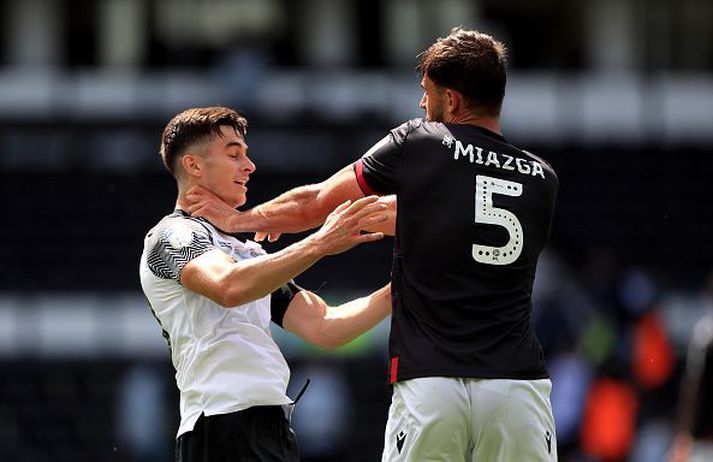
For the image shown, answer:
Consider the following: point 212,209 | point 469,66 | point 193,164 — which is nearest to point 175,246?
point 212,209

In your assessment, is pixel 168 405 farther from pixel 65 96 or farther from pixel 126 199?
pixel 65 96

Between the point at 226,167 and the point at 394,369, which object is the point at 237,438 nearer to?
the point at 394,369

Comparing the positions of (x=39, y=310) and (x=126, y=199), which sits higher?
(x=126, y=199)

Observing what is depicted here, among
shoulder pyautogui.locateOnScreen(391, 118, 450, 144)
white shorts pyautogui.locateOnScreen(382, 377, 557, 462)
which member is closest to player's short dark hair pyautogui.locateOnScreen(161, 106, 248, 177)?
shoulder pyautogui.locateOnScreen(391, 118, 450, 144)

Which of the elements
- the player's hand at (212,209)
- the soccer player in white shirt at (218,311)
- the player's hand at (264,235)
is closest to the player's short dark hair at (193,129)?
the soccer player in white shirt at (218,311)

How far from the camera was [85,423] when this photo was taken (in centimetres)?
1727

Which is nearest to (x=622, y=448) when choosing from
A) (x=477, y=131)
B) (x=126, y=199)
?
(x=126, y=199)

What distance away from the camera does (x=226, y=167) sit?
5430 millimetres

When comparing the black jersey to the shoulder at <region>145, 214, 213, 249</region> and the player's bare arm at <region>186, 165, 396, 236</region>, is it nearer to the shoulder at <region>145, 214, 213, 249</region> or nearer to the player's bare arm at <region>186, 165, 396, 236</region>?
the player's bare arm at <region>186, 165, 396, 236</region>

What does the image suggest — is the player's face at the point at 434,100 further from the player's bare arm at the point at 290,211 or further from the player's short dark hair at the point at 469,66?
the player's bare arm at the point at 290,211

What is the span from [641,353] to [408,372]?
28.8 feet

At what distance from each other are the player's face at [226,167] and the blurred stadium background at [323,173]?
8092mm

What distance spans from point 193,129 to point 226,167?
182 millimetres

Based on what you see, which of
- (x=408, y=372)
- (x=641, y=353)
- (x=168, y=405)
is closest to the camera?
(x=408, y=372)
